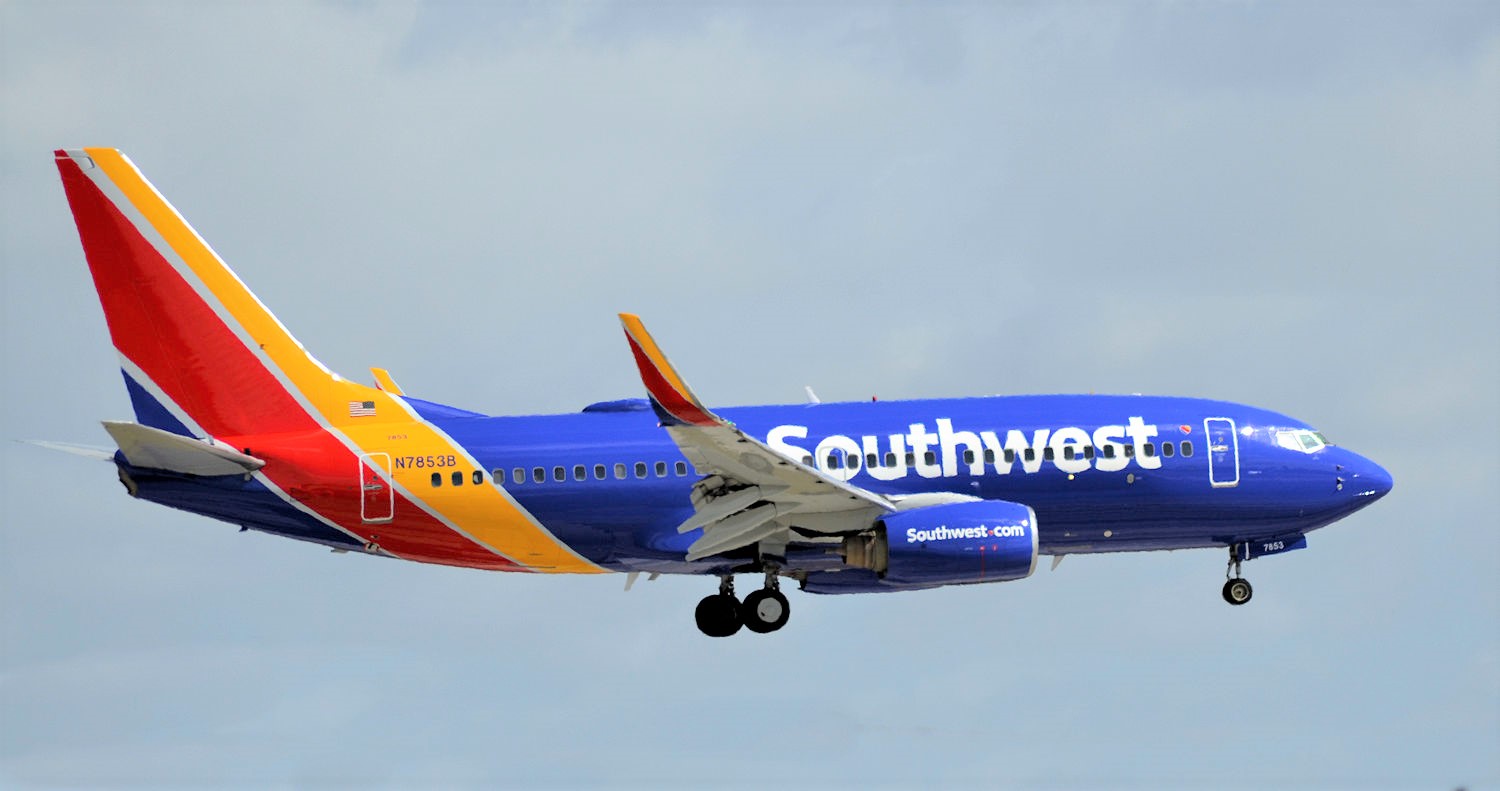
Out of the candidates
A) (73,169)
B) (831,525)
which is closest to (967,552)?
(831,525)

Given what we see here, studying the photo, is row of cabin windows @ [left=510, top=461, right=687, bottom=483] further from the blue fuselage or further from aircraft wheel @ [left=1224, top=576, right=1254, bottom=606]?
aircraft wheel @ [left=1224, top=576, right=1254, bottom=606]

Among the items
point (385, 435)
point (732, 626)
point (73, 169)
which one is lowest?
point (732, 626)

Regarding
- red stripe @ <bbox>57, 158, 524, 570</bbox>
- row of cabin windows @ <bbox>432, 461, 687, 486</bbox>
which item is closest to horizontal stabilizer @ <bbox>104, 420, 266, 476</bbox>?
red stripe @ <bbox>57, 158, 524, 570</bbox>

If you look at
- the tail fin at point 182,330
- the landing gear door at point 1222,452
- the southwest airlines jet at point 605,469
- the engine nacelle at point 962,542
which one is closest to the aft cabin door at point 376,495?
the southwest airlines jet at point 605,469

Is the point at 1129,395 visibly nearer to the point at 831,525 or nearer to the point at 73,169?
the point at 831,525

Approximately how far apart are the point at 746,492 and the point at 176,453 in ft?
40.4

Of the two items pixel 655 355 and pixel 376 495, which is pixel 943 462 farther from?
pixel 376 495

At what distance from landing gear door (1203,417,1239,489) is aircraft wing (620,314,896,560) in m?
7.95

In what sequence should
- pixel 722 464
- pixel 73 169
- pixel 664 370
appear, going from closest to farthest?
pixel 664 370, pixel 722 464, pixel 73 169

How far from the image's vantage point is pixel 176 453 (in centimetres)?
5178

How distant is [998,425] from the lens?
178 feet

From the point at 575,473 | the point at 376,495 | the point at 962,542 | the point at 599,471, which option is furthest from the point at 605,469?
the point at 962,542

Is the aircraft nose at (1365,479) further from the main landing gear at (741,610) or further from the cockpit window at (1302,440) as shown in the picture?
the main landing gear at (741,610)

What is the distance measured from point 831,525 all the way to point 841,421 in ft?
8.28
